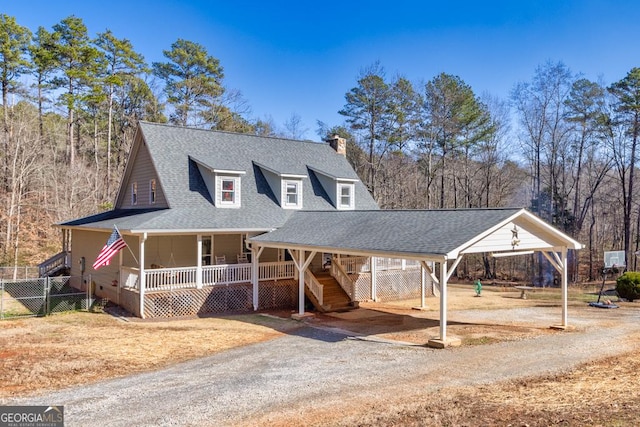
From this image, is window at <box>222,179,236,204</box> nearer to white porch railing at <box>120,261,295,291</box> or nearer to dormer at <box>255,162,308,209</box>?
dormer at <box>255,162,308,209</box>

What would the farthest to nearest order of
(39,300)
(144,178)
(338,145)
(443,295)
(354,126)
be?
(354,126), (338,145), (144,178), (39,300), (443,295)

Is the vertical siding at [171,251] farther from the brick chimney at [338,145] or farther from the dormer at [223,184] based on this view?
the brick chimney at [338,145]

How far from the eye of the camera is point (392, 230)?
15.5m

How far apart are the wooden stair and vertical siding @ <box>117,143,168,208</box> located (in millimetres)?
7945

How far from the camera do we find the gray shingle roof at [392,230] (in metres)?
13.1

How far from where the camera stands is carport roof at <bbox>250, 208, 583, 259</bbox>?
42.1 ft

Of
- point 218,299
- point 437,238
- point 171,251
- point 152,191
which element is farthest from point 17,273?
point 437,238

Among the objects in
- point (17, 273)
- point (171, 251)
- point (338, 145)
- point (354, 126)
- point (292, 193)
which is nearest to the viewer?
point (171, 251)

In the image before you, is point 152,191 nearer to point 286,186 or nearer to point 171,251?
point 171,251

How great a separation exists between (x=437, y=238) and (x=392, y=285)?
32.2 feet

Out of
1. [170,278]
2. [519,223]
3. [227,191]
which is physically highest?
[227,191]

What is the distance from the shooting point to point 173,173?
20.4 metres

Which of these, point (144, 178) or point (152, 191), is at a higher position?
point (144, 178)

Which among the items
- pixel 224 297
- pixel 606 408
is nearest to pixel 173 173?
pixel 224 297
